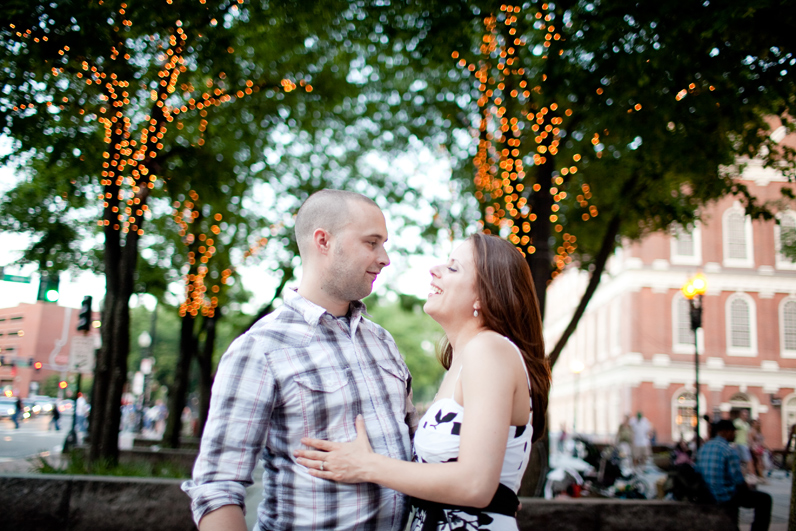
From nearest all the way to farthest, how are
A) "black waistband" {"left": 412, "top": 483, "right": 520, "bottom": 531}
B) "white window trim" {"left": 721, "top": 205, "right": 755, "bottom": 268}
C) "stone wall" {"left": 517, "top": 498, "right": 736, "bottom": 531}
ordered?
"black waistband" {"left": 412, "top": 483, "right": 520, "bottom": 531}
"stone wall" {"left": 517, "top": 498, "right": 736, "bottom": 531}
"white window trim" {"left": 721, "top": 205, "right": 755, "bottom": 268}

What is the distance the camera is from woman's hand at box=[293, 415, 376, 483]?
7.30 feet

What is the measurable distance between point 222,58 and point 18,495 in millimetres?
6284

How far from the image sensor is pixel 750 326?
4022cm

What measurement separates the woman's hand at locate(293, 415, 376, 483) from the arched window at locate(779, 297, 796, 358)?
4409cm

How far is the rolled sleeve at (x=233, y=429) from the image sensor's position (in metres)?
2.14

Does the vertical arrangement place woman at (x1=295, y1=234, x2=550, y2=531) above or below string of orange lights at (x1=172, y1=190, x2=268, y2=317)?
below

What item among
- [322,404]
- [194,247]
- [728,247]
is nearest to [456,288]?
[322,404]

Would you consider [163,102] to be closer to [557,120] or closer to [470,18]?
[470,18]

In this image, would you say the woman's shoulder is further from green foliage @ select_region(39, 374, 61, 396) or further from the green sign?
green foliage @ select_region(39, 374, 61, 396)

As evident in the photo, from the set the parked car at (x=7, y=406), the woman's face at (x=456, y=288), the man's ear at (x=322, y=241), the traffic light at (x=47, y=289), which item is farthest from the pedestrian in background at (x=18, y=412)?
the woman's face at (x=456, y=288)

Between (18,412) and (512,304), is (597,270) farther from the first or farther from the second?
(18,412)

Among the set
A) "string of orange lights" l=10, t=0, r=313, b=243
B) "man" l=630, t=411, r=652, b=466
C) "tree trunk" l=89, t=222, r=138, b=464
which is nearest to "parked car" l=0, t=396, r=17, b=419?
"tree trunk" l=89, t=222, r=138, b=464

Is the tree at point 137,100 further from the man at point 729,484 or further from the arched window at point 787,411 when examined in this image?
the arched window at point 787,411

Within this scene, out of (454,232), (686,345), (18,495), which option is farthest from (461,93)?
(686,345)
